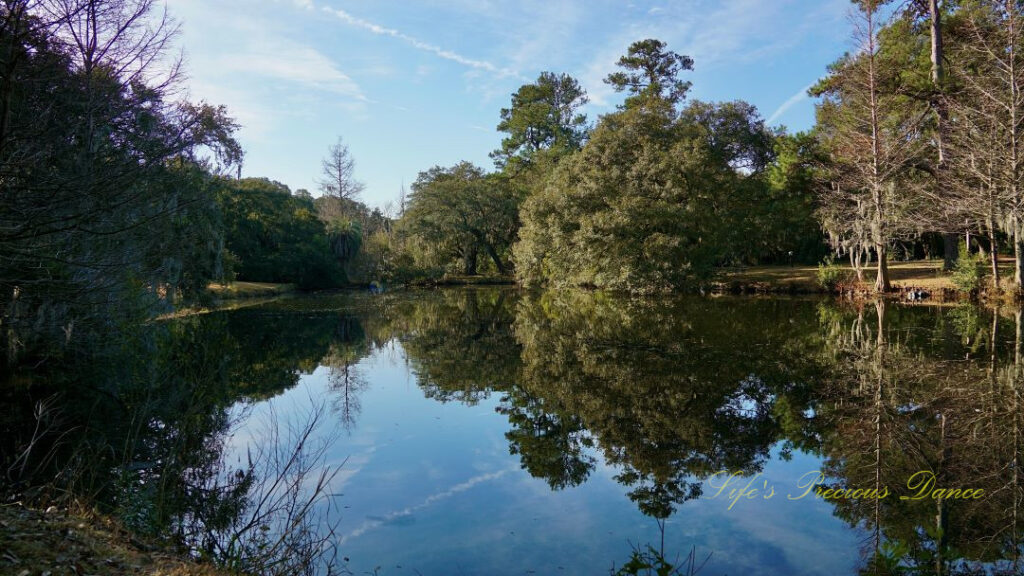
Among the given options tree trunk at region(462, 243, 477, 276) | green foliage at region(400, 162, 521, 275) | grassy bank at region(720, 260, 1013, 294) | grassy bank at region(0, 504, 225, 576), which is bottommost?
grassy bank at region(0, 504, 225, 576)

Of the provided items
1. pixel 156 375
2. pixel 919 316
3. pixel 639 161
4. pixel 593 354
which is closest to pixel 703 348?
pixel 593 354

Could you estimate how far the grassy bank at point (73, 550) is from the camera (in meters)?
3.61

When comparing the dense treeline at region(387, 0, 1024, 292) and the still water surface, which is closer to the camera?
the still water surface

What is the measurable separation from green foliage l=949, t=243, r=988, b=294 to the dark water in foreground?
27.7 feet

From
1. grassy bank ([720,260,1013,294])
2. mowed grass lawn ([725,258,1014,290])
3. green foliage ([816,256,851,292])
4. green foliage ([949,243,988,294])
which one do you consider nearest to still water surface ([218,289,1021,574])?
green foliage ([949,243,988,294])

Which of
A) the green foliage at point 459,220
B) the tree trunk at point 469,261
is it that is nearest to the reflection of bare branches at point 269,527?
the green foliage at point 459,220

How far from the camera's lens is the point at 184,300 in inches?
977

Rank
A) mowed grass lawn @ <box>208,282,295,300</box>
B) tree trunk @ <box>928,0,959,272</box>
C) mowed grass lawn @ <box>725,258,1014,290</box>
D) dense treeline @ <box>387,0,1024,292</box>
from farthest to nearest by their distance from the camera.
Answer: mowed grass lawn @ <box>208,282,295,300</box>, mowed grass lawn @ <box>725,258,1014,290</box>, tree trunk @ <box>928,0,959,272</box>, dense treeline @ <box>387,0,1024,292</box>

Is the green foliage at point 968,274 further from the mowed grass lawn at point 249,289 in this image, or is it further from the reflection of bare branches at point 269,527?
the mowed grass lawn at point 249,289

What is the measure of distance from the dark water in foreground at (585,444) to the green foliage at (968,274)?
8.43 m

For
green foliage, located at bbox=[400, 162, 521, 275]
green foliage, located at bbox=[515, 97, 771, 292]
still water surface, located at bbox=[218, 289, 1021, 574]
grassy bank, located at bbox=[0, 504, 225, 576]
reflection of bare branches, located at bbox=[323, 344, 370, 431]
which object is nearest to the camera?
grassy bank, located at bbox=[0, 504, 225, 576]

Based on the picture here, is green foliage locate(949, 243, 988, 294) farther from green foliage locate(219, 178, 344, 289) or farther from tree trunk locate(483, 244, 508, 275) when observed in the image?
green foliage locate(219, 178, 344, 289)

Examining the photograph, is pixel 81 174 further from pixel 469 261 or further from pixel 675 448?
pixel 469 261

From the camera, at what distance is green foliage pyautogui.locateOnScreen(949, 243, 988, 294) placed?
22.6 meters
